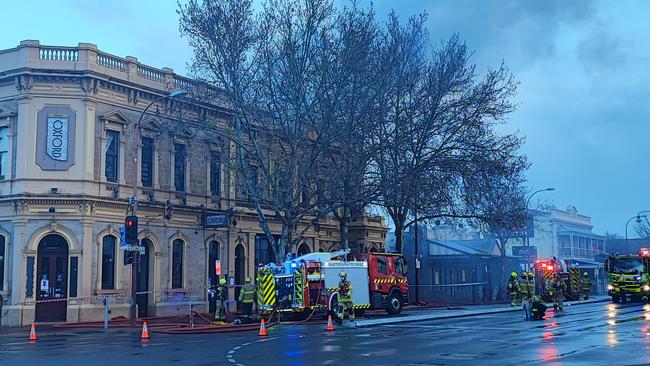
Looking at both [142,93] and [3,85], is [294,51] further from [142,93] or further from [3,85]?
[3,85]

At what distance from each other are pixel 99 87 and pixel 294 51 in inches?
341

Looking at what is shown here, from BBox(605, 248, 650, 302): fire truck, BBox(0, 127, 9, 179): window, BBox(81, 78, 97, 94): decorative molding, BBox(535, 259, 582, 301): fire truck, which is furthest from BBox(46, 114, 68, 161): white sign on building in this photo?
BBox(605, 248, 650, 302): fire truck

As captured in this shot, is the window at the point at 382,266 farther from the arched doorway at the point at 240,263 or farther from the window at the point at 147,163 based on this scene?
the window at the point at 147,163

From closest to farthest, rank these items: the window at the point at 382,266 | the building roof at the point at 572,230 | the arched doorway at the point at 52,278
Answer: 1. the arched doorway at the point at 52,278
2. the window at the point at 382,266
3. the building roof at the point at 572,230

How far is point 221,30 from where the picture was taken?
31.4 meters

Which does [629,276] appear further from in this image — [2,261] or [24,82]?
[24,82]

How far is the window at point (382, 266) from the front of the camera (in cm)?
3174

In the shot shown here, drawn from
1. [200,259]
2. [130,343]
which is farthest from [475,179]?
[130,343]

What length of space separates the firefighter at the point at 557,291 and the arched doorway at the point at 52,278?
2100cm

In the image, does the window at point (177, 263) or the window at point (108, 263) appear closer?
the window at point (108, 263)

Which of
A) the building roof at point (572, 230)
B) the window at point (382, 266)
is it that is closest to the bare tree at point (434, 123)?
the window at point (382, 266)

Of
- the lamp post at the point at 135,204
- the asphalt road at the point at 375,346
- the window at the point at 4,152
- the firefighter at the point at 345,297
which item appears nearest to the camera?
the asphalt road at the point at 375,346

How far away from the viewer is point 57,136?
3128 cm

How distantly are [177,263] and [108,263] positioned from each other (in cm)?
425
